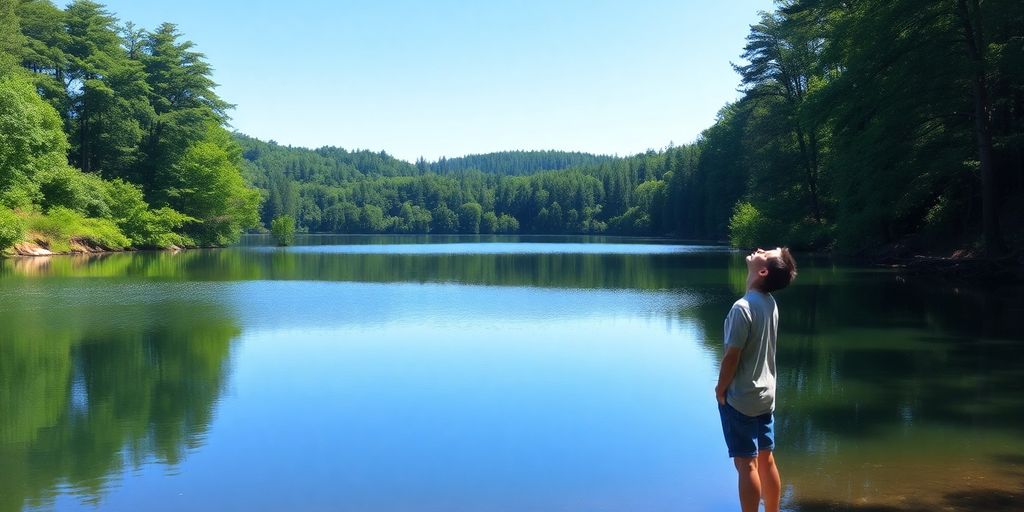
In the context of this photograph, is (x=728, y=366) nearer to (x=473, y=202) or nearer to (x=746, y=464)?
(x=746, y=464)

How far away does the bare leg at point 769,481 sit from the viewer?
4.86 m

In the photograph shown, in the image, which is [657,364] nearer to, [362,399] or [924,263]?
[362,399]

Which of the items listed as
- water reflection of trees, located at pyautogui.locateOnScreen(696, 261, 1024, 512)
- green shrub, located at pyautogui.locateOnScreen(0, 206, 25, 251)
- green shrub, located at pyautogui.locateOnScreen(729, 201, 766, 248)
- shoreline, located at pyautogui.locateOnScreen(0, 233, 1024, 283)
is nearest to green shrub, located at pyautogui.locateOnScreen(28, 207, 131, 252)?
shoreline, located at pyautogui.locateOnScreen(0, 233, 1024, 283)

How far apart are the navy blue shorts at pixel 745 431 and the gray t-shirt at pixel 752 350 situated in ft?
0.19

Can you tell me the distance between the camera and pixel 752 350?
181 inches

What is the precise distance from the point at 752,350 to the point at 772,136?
45.3 metres

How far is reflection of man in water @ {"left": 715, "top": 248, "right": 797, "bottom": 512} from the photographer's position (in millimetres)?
4535

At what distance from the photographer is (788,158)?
4609cm

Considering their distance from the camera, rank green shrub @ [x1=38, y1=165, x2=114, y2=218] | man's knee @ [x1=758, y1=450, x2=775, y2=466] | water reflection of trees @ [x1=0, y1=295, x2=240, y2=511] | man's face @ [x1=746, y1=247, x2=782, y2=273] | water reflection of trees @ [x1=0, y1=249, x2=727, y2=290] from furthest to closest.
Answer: green shrub @ [x1=38, y1=165, x2=114, y2=218] < water reflection of trees @ [x1=0, y1=249, x2=727, y2=290] < water reflection of trees @ [x1=0, y1=295, x2=240, y2=511] < man's knee @ [x1=758, y1=450, x2=775, y2=466] < man's face @ [x1=746, y1=247, x2=782, y2=273]

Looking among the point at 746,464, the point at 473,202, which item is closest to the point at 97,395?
the point at 746,464

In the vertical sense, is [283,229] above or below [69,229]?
above

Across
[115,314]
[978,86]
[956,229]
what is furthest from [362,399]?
[956,229]

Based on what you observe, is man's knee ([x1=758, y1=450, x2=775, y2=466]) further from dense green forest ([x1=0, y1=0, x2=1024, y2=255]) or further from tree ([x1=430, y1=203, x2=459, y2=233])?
tree ([x1=430, y1=203, x2=459, y2=233])

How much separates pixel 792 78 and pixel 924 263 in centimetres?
2244
